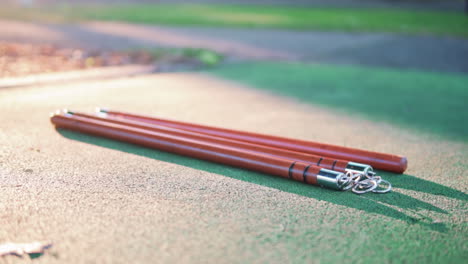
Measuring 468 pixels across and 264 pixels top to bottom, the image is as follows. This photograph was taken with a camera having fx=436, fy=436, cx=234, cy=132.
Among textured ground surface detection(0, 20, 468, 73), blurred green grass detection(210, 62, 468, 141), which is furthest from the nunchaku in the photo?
textured ground surface detection(0, 20, 468, 73)

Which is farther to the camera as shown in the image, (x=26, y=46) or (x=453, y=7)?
(x=453, y=7)

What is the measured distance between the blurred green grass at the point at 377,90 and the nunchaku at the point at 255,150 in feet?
3.15

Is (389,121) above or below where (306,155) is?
below

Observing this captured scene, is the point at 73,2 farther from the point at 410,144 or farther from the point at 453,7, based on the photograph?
the point at 410,144

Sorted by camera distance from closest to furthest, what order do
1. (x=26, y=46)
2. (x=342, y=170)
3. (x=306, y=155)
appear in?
(x=342, y=170) < (x=306, y=155) < (x=26, y=46)

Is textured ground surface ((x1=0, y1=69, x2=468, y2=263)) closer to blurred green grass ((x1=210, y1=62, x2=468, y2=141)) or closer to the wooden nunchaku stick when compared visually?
the wooden nunchaku stick

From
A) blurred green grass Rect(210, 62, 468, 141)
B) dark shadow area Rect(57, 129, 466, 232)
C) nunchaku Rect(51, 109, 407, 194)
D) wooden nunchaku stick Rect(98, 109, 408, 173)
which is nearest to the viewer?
dark shadow area Rect(57, 129, 466, 232)

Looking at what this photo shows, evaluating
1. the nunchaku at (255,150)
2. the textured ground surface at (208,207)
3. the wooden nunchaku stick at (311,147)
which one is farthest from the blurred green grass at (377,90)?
the nunchaku at (255,150)

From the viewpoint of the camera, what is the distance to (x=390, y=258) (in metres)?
1.21

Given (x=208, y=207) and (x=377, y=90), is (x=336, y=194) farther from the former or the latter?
(x=377, y=90)

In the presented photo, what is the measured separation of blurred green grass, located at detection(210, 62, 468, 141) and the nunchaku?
3.15 ft

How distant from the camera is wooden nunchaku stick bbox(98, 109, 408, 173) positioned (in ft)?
6.03

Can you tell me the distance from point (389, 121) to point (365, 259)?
1828 mm

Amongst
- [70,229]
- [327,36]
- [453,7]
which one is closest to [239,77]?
[70,229]
